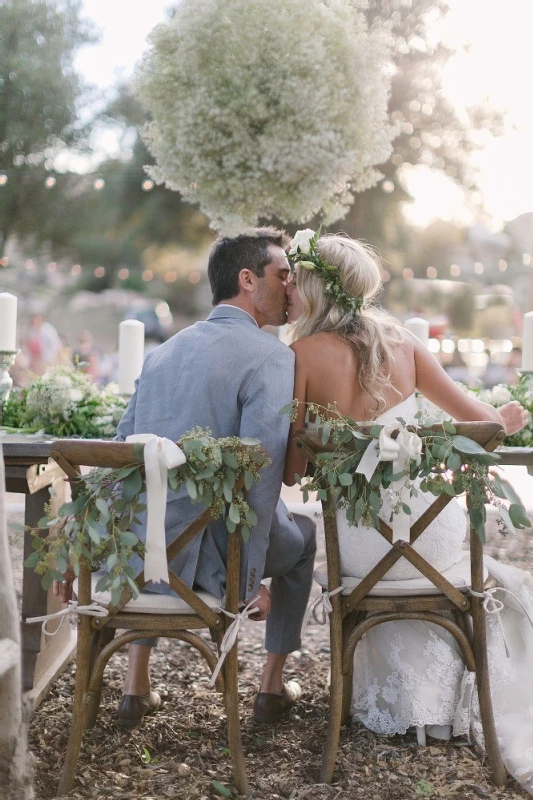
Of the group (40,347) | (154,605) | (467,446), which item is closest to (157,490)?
(154,605)

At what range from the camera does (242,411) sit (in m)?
2.02

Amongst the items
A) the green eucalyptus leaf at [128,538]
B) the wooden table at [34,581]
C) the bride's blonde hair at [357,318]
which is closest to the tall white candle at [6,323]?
the wooden table at [34,581]

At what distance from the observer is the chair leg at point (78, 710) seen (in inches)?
71.3

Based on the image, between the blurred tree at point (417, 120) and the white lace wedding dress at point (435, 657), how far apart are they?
7.05 feet

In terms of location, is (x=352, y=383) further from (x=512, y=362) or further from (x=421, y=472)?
(x=512, y=362)

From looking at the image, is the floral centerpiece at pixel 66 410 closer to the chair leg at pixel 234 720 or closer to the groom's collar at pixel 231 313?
the groom's collar at pixel 231 313

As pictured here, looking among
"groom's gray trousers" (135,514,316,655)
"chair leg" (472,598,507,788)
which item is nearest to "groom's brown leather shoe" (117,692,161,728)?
"groom's gray trousers" (135,514,316,655)

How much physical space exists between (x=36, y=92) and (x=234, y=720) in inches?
224

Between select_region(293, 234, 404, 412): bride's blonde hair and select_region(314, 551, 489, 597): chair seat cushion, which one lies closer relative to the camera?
select_region(314, 551, 489, 597): chair seat cushion

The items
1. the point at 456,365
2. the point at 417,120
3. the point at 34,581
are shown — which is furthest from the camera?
the point at 456,365

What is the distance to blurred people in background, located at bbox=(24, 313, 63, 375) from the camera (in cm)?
941

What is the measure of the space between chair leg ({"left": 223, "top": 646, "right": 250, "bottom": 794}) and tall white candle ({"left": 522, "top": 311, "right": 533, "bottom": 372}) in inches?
60.1

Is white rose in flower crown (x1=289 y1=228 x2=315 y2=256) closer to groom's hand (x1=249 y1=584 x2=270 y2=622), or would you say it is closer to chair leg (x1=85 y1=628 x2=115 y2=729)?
groom's hand (x1=249 y1=584 x2=270 y2=622)

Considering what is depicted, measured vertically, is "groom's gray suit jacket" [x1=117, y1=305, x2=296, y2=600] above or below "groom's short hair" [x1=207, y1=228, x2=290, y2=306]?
below
